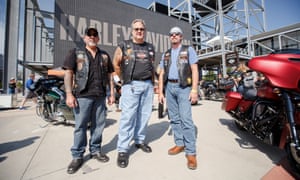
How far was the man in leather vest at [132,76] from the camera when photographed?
1.61m

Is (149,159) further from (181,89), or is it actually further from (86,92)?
(86,92)

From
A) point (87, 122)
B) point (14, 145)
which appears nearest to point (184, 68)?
point (87, 122)

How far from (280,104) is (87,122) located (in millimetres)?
2187

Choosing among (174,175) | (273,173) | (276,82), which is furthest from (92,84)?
(273,173)

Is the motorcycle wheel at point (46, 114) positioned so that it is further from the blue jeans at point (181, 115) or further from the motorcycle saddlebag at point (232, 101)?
the motorcycle saddlebag at point (232, 101)

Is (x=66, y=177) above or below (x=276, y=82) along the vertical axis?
below

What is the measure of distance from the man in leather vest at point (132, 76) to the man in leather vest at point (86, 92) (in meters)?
0.23

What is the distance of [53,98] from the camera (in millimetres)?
2971

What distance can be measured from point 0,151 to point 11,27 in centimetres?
902

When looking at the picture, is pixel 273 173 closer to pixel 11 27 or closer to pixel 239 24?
pixel 11 27

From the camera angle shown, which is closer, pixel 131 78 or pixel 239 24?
pixel 131 78

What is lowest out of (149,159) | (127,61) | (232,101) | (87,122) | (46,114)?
(149,159)

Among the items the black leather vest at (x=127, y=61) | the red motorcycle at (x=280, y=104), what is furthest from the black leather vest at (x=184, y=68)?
the red motorcycle at (x=280, y=104)

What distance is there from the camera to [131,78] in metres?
1.63
